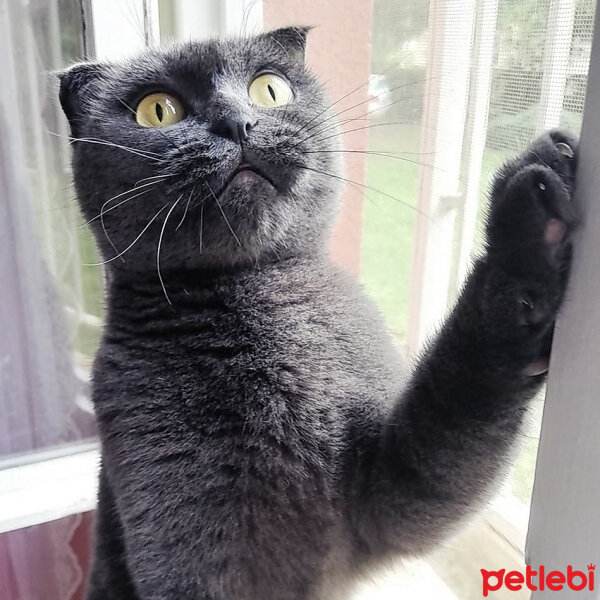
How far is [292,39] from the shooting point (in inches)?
30.9

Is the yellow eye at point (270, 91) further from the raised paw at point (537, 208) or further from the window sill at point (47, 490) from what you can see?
the window sill at point (47, 490)

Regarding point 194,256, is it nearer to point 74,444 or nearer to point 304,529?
point 304,529

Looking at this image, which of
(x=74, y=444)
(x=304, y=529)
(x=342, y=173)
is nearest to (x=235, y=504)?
(x=304, y=529)

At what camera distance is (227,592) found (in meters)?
0.58

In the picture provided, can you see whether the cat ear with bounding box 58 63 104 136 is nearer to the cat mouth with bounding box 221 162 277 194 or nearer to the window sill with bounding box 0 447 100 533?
the cat mouth with bounding box 221 162 277 194

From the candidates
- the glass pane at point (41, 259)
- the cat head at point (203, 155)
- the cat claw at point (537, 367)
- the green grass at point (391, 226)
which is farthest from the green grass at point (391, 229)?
the glass pane at point (41, 259)

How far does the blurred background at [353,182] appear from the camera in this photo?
2.06 feet

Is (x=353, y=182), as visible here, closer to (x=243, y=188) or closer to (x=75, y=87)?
(x=243, y=188)

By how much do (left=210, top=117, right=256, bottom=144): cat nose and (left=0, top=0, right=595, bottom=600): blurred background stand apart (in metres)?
0.11

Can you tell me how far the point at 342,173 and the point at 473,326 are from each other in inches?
11.9

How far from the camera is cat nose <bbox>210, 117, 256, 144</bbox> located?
604 mm

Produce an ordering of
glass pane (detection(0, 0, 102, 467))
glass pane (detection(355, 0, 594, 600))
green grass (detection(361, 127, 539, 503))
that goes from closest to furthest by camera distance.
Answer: glass pane (detection(355, 0, 594, 600)), green grass (detection(361, 127, 539, 503)), glass pane (detection(0, 0, 102, 467))

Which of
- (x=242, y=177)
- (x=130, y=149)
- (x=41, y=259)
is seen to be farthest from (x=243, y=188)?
(x=41, y=259)

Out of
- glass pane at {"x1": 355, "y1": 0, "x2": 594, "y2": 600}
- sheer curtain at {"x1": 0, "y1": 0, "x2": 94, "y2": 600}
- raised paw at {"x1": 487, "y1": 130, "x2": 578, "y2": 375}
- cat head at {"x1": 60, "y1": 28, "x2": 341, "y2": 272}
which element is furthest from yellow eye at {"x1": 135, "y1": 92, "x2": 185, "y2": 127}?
sheer curtain at {"x1": 0, "y1": 0, "x2": 94, "y2": 600}
